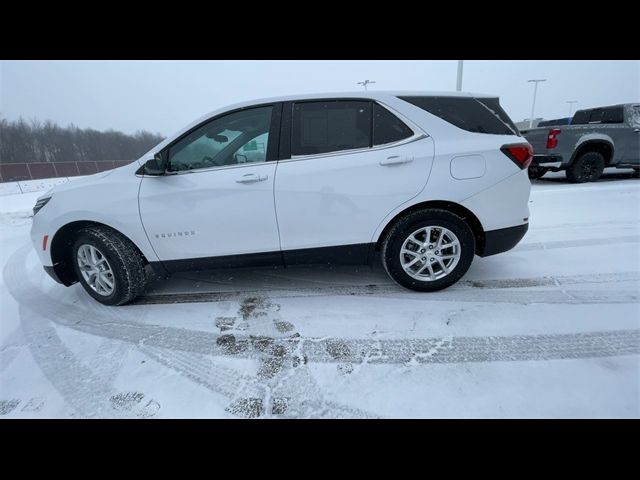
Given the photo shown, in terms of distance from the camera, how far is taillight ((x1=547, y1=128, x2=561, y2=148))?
22.1ft

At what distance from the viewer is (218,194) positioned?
244cm

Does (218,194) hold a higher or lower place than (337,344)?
higher

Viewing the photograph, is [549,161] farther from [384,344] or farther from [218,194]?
[218,194]

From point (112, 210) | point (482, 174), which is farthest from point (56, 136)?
point (482, 174)

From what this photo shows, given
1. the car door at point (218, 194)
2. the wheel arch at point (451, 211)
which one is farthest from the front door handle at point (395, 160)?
the car door at point (218, 194)

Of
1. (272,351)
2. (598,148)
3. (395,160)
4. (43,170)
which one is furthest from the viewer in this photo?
(43,170)

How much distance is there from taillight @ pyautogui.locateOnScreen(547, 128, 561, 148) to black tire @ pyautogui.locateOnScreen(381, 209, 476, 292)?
632 cm

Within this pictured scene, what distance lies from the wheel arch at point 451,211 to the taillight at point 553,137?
20.3 ft

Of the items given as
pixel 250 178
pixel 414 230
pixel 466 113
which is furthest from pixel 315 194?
pixel 466 113

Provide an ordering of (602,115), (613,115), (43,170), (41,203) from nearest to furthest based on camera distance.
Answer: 1. (41,203)
2. (613,115)
3. (602,115)
4. (43,170)

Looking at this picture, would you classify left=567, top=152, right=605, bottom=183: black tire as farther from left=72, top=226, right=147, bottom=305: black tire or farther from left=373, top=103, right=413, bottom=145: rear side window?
left=72, top=226, right=147, bottom=305: black tire

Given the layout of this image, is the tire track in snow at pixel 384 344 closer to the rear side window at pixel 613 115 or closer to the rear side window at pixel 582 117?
the rear side window at pixel 613 115

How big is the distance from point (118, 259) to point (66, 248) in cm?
70

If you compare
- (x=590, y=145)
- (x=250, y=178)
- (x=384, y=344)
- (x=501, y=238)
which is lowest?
(x=384, y=344)
